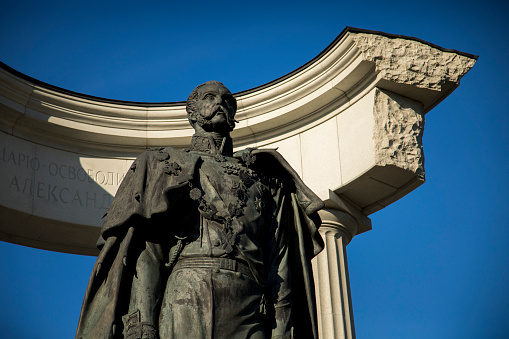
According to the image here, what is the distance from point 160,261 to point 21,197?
9.40 meters

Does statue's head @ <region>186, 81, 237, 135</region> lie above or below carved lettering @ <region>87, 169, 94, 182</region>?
below

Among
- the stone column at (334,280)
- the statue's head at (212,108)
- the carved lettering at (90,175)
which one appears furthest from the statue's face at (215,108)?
the carved lettering at (90,175)

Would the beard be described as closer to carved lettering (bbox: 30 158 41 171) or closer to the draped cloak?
the draped cloak

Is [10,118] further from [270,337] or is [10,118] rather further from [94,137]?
[270,337]

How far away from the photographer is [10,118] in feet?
54.7

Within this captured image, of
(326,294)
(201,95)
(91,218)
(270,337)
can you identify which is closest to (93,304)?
(270,337)

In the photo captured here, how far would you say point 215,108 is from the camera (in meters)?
8.79

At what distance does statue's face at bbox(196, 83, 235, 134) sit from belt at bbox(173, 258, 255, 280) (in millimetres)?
1586

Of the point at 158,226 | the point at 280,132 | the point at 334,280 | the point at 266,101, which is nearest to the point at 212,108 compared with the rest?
the point at 158,226

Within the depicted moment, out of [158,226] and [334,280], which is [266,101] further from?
[158,226]

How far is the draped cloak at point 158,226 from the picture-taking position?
25.6 ft

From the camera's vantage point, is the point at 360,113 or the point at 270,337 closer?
the point at 270,337

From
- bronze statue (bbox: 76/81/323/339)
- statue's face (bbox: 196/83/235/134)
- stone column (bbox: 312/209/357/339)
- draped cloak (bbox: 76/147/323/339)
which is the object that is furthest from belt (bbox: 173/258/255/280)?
stone column (bbox: 312/209/357/339)

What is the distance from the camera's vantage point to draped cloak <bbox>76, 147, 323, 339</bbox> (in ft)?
25.6
